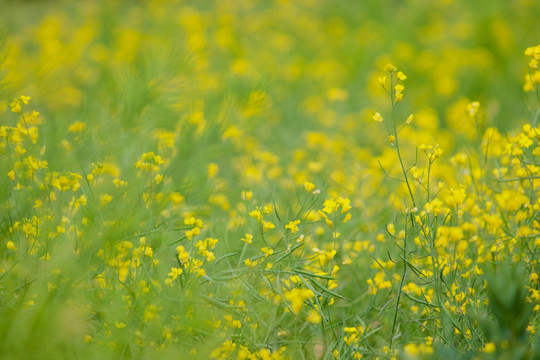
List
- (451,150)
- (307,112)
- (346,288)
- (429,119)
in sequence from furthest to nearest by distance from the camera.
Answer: (307,112)
(451,150)
(429,119)
(346,288)

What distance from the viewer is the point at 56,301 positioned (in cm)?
125

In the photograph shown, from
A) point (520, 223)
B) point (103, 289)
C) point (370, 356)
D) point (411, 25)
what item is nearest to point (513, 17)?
point (411, 25)

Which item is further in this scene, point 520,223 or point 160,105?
point 160,105

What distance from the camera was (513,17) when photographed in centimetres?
516

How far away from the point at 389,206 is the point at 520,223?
2.41ft

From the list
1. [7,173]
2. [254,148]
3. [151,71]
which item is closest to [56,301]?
[7,173]

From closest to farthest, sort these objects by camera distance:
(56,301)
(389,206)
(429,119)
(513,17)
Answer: (56,301) < (389,206) < (429,119) < (513,17)

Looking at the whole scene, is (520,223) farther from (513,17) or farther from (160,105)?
(513,17)

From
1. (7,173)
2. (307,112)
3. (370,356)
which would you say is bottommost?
(307,112)

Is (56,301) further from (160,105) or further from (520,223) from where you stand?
(520,223)

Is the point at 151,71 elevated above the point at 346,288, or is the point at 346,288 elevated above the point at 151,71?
the point at 151,71

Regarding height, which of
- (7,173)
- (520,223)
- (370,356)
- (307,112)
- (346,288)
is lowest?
(307,112)

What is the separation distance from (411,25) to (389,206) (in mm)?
3521

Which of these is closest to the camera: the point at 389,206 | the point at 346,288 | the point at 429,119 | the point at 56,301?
the point at 56,301
